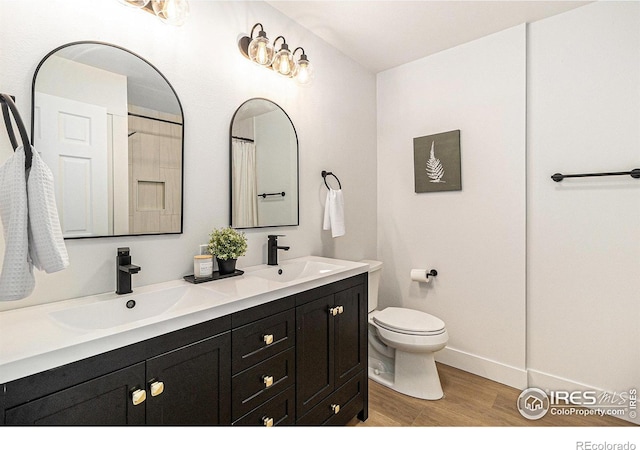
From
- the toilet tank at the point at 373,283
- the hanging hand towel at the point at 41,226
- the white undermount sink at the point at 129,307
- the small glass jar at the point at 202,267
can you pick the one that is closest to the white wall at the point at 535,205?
the toilet tank at the point at 373,283

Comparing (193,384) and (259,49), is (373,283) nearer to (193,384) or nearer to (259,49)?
(193,384)

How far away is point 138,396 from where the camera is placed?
867 millimetres

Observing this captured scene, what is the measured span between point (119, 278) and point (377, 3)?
1.94 meters

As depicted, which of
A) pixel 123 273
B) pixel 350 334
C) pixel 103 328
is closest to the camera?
pixel 103 328

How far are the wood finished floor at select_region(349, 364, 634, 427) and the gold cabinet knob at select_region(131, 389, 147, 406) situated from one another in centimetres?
123

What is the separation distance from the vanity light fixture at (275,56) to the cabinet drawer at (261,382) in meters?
1.48

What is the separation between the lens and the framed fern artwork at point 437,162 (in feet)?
7.58

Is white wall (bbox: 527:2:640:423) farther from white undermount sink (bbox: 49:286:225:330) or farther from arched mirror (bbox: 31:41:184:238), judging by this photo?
arched mirror (bbox: 31:41:184:238)

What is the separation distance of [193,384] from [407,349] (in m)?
1.36

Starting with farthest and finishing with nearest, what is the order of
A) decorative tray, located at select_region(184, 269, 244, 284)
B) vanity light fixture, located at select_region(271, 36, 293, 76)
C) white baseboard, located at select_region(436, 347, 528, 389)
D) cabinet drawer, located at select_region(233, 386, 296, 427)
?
white baseboard, located at select_region(436, 347, 528, 389), vanity light fixture, located at select_region(271, 36, 293, 76), decorative tray, located at select_region(184, 269, 244, 284), cabinet drawer, located at select_region(233, 386, 296, 427)

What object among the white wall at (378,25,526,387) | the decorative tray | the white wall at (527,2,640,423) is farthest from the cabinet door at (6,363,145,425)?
the white wall at (527,2,640,423)

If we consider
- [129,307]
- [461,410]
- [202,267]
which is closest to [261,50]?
[202,267]

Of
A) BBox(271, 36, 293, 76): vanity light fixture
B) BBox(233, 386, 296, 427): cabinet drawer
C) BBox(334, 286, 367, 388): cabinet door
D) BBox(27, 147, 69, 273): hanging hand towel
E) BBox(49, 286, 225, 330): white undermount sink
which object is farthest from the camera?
BBox(271, 36, 293, 76): vanity light fixture

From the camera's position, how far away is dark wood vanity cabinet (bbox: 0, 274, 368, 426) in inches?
30.1
